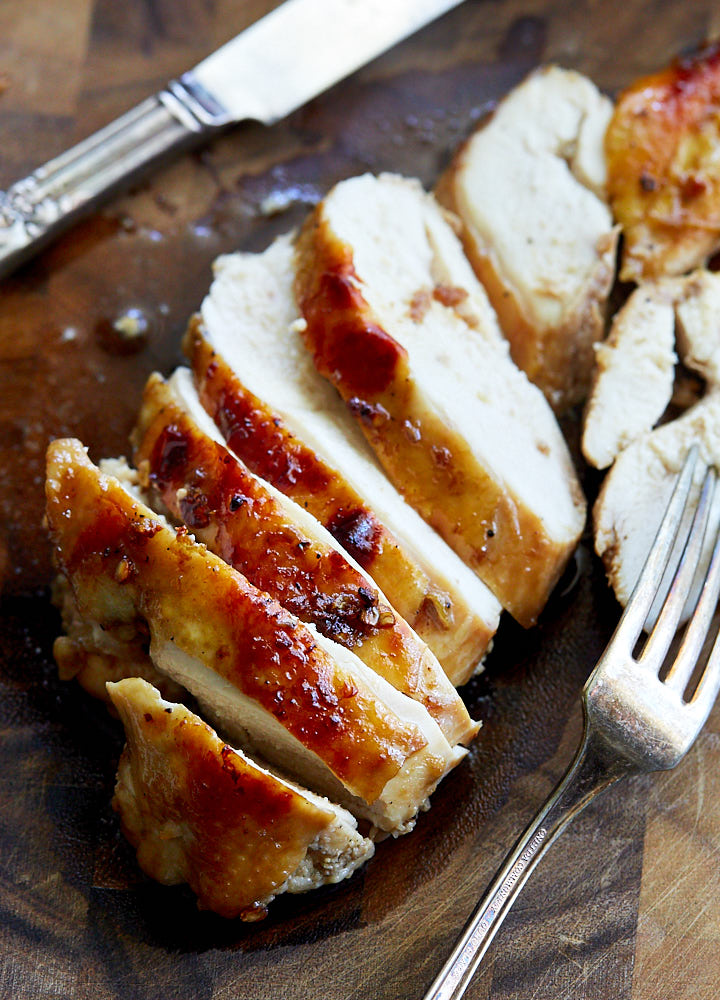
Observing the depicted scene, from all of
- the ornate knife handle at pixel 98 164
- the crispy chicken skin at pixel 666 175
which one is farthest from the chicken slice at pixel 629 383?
the ornate knife handle at pixel 98 164

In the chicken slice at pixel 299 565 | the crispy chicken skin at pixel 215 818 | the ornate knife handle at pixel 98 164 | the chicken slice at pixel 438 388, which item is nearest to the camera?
the crispy chicken skin at pixel 215 818

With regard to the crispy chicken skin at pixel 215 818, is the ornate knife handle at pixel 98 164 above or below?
above

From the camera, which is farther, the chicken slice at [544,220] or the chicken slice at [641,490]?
the chicken slice at [544,220]

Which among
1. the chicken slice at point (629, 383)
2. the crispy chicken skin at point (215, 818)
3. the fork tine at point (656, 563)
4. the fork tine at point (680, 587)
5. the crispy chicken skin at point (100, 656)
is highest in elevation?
the crispy chicken skin at point (100, 656)

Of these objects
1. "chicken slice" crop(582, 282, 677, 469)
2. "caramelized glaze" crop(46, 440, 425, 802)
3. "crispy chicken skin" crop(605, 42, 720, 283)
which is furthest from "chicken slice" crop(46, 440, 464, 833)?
"crispy chicken skin" crop(605, 42, 720, 283)

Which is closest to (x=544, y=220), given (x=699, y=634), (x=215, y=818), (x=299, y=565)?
(x=699, y=634)

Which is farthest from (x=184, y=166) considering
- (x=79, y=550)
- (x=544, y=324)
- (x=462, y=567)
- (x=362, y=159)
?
(x=462, y=567)

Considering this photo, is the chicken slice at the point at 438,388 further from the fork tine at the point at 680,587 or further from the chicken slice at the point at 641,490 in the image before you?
the fork tine at the point at 680,587
